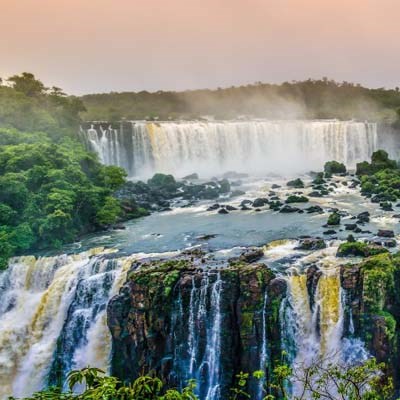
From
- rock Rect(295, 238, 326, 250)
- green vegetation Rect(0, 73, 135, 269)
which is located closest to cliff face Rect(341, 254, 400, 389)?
rock Rect(295, 238, 326, 250)

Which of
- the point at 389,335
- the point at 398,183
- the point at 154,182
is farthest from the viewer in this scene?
the point at 154,182

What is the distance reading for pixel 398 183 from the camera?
28.1 metres

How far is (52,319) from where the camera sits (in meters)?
16.0

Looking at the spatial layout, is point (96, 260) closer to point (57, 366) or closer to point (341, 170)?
point (57, 366)

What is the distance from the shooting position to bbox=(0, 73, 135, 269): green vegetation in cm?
1934

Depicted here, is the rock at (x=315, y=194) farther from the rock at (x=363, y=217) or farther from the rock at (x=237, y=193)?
the rock at (x=363, y=217)

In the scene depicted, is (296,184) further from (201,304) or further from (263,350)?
(263,350)

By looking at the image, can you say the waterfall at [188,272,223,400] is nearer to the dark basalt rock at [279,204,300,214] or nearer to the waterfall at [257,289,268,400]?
the waterfall at [257,289,268,400]

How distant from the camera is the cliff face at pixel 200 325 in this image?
13.4 m

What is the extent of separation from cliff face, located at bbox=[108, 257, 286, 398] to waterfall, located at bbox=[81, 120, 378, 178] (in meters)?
22.3

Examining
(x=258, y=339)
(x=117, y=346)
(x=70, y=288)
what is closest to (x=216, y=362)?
(x=258, y=339)

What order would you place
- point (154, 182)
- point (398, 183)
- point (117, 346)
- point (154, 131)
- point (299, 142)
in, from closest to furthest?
1. point (117, 346)
2. point (398, 183)
3. point (154, 182)
4. point (154, 131)
5. point (299, 142)

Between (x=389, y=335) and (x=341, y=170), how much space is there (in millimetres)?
23742

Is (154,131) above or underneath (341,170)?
above
